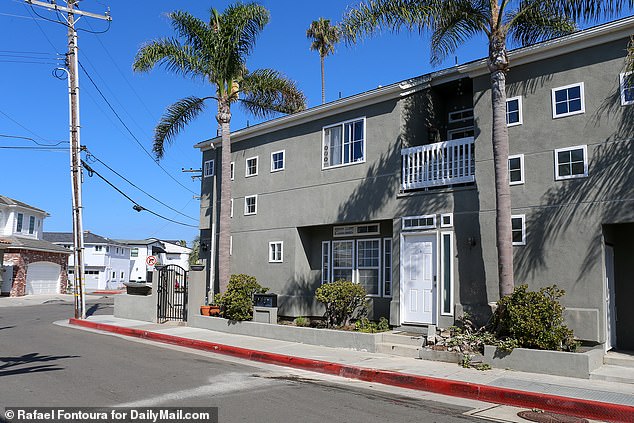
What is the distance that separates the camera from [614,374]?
9.56m

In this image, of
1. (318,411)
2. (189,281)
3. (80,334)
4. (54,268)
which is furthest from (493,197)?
(54,268)

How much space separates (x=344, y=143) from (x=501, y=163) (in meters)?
6.07

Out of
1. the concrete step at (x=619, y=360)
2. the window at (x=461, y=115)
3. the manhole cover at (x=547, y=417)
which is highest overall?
the window at (x=461, y=115)

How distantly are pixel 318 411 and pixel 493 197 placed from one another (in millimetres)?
7157

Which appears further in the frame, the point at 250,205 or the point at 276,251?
the point at 250,205

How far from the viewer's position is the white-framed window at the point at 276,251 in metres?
18.6

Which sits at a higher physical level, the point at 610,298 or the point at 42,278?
the point at 610,298

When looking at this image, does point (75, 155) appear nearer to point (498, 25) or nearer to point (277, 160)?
point (277, 160)

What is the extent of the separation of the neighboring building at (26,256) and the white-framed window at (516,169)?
3459 cm

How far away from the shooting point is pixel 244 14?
18.6m

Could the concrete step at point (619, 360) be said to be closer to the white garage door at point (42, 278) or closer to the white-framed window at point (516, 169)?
the white-framed window at point (516, 169)

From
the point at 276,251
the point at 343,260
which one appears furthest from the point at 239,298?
the point at 343,260

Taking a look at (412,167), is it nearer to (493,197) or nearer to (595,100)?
(493,197)

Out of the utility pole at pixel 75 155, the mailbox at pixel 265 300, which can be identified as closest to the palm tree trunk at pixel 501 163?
the mailbox at pixel 265 300
